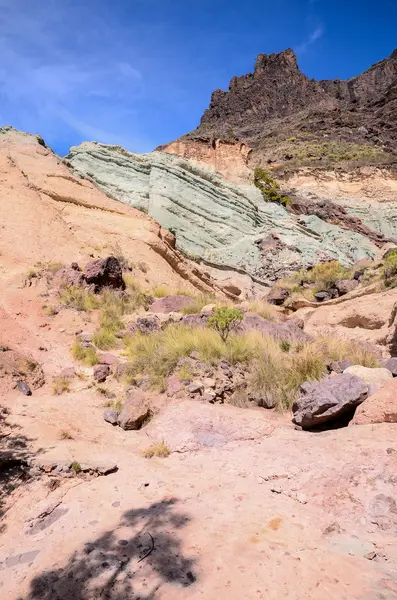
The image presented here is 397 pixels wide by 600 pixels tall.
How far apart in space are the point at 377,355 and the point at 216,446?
3.86m

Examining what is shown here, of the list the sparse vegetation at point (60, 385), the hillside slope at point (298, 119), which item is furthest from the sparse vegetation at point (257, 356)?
the hillside slope at point (298, 119)

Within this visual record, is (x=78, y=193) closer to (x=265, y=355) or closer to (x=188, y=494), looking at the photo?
(x=265, y=355)

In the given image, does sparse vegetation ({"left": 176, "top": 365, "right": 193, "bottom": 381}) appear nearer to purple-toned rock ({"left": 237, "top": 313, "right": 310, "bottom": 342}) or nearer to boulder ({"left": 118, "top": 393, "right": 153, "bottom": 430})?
boulder ({"left": 118, "top": 393, "right": 153, "bottom": 430})

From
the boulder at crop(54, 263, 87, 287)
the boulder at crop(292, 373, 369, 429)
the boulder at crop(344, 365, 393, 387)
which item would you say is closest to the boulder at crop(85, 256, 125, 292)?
the boulder at crop(54, 263, 87, 287)

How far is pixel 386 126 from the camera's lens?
53312 mm

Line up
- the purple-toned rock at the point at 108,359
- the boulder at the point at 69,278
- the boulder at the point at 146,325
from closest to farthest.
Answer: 1. the purple-toned rock at the point at 108,359
2. the boulder at the point at 146,325
3. the boulder at the point at 69,278

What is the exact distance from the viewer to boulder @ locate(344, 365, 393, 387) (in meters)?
4.96

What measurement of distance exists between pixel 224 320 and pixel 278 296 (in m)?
9.07

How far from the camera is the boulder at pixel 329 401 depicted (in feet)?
15.1

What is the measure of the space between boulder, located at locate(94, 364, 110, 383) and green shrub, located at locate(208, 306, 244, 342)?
2.10 meters

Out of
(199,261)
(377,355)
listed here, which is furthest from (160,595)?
(199,261)

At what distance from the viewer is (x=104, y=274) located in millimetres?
10414

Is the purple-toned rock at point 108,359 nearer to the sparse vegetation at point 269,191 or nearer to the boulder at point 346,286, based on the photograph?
the boulder at point 346,286

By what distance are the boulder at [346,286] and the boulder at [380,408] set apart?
35.0 feet
